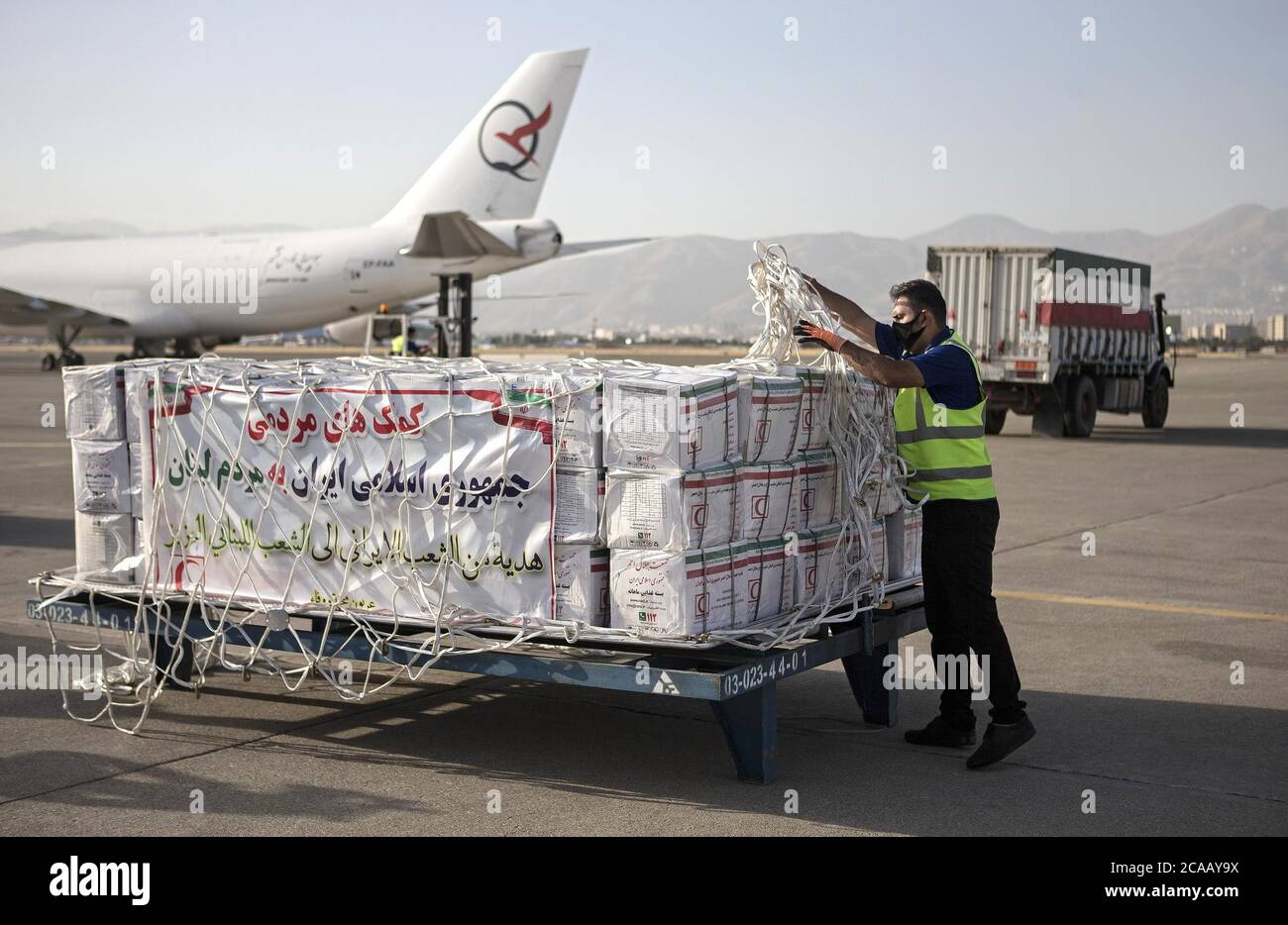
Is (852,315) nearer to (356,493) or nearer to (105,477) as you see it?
(356,493)

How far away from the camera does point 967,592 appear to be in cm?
604

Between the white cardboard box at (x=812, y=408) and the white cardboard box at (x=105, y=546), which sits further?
the white cardboard box at (x=105, y=546)

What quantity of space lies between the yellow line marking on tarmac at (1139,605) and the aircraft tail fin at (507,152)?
105 feet

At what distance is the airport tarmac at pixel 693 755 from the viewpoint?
5223mm

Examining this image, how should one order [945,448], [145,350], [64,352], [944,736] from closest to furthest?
[945,448] < [944,736] < [64,352] < [145,350]

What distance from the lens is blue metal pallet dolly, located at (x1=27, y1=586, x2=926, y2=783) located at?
5.42 meters

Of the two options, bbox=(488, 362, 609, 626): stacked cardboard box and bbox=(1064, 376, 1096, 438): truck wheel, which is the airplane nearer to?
bbox=(1064, 376, 1096, 438): truck wheel

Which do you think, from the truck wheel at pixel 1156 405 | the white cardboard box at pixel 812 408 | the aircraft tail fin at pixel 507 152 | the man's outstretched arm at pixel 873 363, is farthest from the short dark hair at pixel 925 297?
the aircraft tail fin at pixel 507 152

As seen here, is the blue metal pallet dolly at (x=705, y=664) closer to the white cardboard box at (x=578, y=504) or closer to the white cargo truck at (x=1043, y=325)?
the white cardboard box at (x=578, y=504)

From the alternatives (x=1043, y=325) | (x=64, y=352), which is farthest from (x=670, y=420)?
(x=64, y=352)

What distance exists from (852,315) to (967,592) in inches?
59.4

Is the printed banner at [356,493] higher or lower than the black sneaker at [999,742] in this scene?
higher
